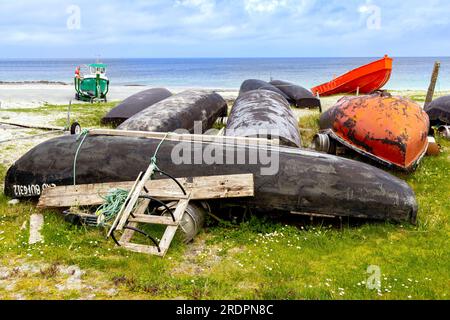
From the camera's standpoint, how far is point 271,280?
4.98m

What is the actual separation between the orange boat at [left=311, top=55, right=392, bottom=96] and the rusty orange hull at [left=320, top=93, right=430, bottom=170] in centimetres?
1768

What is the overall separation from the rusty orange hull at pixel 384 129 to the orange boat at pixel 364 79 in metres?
17.7

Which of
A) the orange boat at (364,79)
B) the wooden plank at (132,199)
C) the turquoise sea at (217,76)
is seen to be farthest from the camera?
the turquoise sea at (217,76)

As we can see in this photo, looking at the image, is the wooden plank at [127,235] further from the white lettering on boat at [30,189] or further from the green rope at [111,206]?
the white lettering on boat at [30,189]

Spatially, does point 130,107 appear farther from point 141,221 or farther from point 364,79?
point 364,79

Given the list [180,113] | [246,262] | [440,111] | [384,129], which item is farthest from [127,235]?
[440,111]

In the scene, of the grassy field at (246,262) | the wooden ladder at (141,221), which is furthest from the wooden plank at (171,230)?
the grassy field at (246,262)

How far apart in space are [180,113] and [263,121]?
288 cm

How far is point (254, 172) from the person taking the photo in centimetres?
682

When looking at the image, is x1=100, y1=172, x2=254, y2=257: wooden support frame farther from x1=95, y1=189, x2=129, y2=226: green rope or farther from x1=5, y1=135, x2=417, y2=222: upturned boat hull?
x1=5, y1=135, x2=417, y2=222: upturned boat hull

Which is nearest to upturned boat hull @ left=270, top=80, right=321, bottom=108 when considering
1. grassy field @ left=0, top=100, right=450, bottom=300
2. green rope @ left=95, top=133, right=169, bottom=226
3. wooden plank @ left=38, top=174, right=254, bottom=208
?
grassy field @ left=0, top=100, right=450, bottom=300

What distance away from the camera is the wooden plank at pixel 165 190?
645cm
